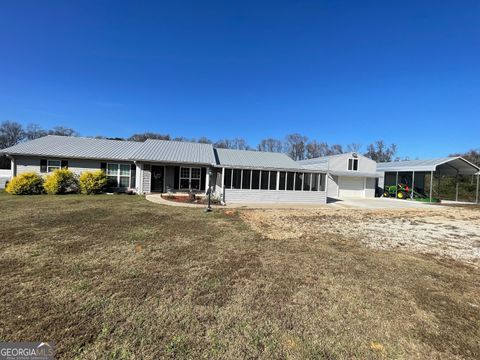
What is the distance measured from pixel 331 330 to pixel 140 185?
1618cm

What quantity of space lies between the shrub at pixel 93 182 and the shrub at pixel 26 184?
253 centimetres

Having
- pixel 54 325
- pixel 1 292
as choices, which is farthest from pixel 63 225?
pixel 54 325

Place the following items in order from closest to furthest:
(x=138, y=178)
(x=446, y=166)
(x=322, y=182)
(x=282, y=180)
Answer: (x=282, y=180) < (x=322, y=182) < (x=138, y=178) < (x=446, y=166)

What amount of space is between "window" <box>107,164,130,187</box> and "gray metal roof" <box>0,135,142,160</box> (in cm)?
74

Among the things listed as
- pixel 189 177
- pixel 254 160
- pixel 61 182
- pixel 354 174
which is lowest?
pixel 61 182

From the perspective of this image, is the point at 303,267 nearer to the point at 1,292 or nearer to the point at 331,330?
the point at 331,330

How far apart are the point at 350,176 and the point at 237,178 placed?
13.2 m

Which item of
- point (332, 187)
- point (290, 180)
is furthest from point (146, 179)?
point (332, 187)

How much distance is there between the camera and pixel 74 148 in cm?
1802

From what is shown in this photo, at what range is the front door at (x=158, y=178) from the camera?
57.5ft

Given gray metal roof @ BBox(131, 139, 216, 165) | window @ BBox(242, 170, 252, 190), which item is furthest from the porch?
window @ BBox(242, 170, 252, 190)

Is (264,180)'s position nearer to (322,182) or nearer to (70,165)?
(322,182)

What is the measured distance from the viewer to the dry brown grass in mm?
2570

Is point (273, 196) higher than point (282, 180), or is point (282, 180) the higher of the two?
point (282, 180)
